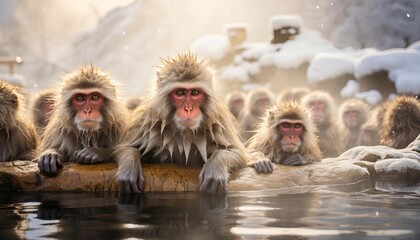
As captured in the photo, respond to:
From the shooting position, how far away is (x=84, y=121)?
4.97 metres

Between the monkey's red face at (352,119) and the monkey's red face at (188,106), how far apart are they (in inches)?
197

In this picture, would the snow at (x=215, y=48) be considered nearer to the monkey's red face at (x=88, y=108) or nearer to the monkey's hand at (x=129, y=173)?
the monkey's red face at (x=88, y=108)

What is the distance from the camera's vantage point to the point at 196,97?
188 inches

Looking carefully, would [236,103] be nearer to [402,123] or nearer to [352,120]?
[352,120]

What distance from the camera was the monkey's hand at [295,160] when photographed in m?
5.47

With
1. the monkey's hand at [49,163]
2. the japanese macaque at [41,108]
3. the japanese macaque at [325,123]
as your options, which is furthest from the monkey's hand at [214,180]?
the japanese macaque at [41,108]

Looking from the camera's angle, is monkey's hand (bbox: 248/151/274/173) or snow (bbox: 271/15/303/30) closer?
monkey's hand (bbox: 248/151/274/173)

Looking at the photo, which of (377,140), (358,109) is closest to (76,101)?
(377,140)

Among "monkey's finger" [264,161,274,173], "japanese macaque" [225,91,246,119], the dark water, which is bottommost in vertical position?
the dark water

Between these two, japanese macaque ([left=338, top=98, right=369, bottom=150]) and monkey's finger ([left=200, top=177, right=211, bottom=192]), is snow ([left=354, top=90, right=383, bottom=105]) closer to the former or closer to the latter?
japanese macaque ([left=338, top=98, right=369, bottom=150])

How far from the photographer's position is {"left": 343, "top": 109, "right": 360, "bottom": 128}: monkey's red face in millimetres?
9406

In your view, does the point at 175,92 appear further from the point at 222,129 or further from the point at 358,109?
the point at 358,109

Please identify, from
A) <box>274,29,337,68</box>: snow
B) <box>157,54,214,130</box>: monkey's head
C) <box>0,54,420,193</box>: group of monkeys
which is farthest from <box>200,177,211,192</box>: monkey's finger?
<box>274,29,337,68</box>: snow

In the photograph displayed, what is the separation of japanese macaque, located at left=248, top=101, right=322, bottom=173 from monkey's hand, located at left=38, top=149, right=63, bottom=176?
1.54 m
